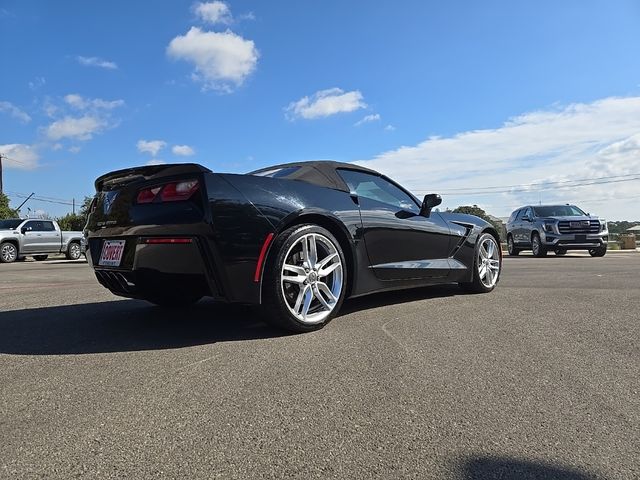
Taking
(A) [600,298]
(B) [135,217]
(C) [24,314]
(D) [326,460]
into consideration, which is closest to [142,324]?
(B) [135,217]

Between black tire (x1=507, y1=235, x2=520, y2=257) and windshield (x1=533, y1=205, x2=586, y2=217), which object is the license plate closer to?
windshield (x1=533, y1=205, x2=586, y2=217)

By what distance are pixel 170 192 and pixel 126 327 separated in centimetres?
122

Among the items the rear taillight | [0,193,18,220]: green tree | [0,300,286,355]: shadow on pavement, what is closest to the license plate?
the rear taillight

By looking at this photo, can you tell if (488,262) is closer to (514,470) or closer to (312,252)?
(312,252)

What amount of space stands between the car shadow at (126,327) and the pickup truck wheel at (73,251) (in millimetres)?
16440

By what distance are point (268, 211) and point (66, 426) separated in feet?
6.02

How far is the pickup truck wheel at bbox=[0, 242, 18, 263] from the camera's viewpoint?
17.9 m

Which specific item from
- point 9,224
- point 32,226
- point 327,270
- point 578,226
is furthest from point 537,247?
point 9,224

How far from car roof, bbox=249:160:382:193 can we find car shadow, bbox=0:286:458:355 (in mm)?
1119

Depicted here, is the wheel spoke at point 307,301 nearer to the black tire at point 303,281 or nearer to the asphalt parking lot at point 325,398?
the black tire at point 303,281

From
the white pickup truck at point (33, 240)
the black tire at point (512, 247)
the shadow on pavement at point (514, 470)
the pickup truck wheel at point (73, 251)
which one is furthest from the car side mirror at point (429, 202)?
the pickup truck wheel at point (73, 251)

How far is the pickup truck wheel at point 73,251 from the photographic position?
20031mm

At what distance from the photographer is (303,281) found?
146 inches

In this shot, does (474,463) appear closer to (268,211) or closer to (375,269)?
(268,211)
